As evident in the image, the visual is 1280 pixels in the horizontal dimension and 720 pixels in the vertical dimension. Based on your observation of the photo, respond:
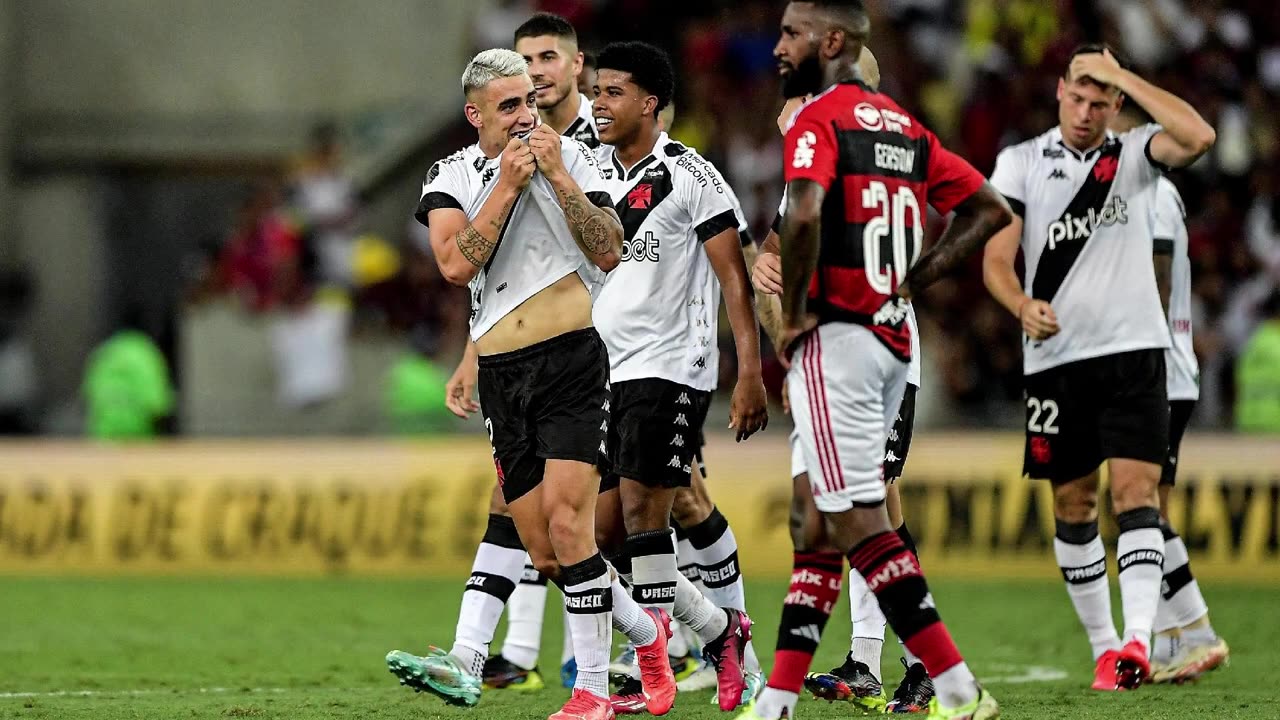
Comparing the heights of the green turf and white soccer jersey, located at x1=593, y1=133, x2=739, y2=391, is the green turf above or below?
below

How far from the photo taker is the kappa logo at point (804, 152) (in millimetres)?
6551

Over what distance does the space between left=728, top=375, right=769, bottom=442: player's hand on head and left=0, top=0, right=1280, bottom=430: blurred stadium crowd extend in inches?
331

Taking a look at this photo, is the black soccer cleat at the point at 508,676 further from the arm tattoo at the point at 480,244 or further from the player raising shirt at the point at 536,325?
the arm tattoo at the point at 480,244

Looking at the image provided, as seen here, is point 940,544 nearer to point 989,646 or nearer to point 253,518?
point 989,646

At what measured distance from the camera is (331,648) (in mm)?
10883

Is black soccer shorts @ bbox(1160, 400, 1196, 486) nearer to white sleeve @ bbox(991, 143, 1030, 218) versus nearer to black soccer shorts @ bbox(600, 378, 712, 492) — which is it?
white sleeve @ bbox(991, 143, 1030, 218)

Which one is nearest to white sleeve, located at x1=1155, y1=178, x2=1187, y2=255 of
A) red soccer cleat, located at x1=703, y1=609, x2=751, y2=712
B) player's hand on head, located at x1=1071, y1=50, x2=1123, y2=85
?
player's hand on head, located at x1=1071, y1=50, x2=1123, y2=85

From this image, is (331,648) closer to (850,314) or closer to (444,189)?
(444,189)

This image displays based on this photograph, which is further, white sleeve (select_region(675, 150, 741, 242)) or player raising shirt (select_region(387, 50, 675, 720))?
white sleeve (select_region(675, 150, 741, 242))

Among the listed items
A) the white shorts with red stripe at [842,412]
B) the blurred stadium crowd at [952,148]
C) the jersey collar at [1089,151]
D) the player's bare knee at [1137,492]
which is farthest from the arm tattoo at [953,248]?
the blurred stadium crowd at [952,148]

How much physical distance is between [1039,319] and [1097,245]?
63cm

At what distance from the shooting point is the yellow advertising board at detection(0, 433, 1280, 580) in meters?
14.7

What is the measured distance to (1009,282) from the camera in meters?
8.88

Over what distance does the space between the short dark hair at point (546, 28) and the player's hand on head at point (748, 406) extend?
2.15 m
